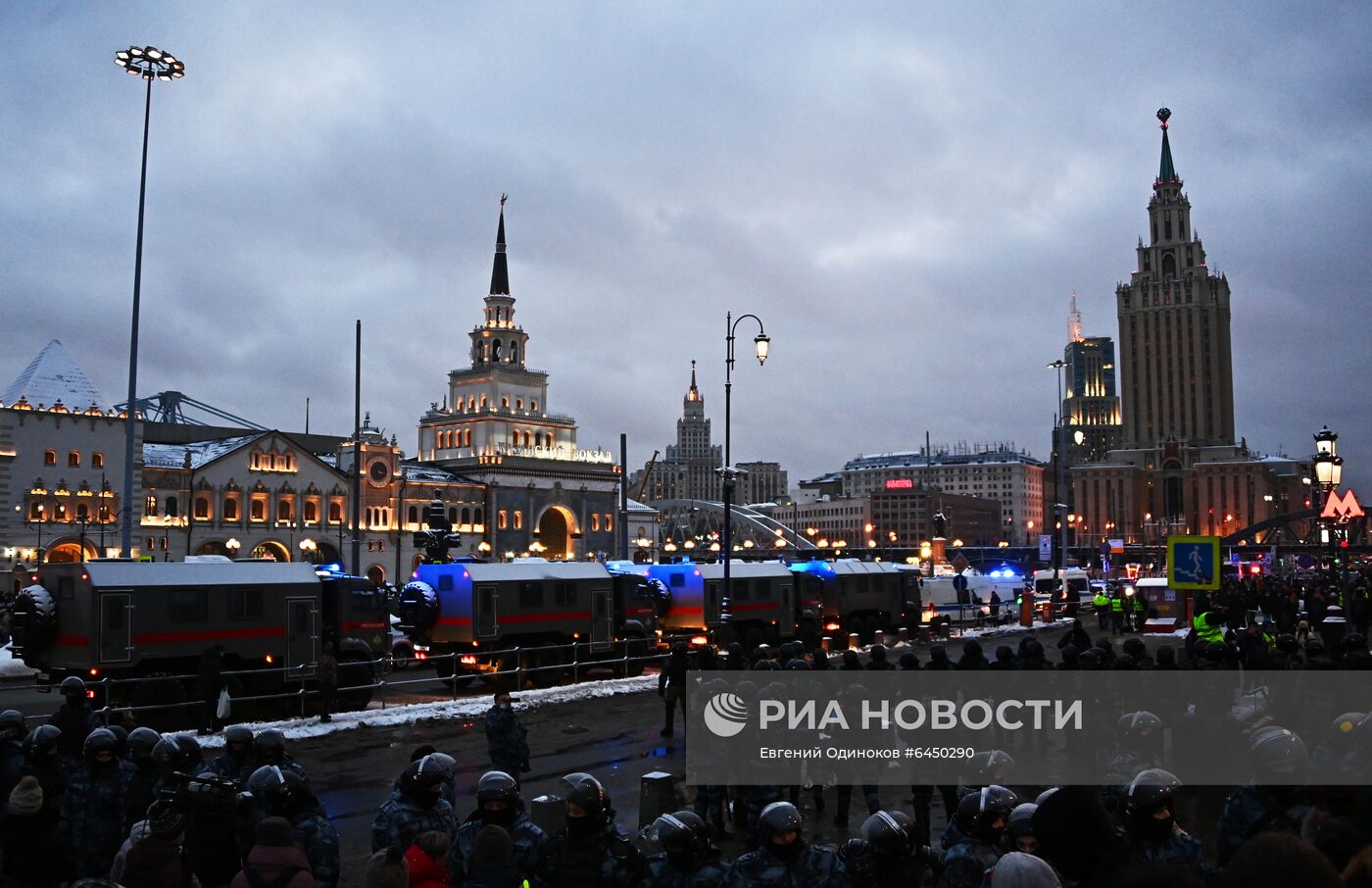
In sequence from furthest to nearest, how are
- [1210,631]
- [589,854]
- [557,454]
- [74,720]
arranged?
1. [557,454]
2. [1210,631]
3. [74,720]
4. [589,854]

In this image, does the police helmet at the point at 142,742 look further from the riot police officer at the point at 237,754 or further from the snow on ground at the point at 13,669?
the snow on ground at the point at 13,669

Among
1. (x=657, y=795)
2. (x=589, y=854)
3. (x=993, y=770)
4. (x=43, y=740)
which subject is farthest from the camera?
(x=657, y=795)

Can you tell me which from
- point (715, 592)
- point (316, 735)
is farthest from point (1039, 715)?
point (715, 592)

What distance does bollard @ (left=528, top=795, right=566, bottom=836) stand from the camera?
9430mm

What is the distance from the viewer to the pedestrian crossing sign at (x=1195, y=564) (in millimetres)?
24891

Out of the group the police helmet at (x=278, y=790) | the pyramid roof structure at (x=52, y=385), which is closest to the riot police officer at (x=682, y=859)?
the police helmet at (x=278, y=790)

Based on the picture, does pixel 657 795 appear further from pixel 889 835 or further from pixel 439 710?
pixel 439 710

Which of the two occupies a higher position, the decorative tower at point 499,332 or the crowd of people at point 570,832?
the decorative tower at point 499,332

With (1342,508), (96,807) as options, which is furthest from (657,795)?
(1342,508)

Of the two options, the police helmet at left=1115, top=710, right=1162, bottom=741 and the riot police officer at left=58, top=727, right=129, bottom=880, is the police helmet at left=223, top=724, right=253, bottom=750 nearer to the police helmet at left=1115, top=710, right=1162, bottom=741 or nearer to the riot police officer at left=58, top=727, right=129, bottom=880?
the riot police officer at left=58, top=727, right=129, bottom=880

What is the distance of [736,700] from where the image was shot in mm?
12602

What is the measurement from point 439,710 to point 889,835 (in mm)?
17688

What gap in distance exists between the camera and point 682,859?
6.89 m

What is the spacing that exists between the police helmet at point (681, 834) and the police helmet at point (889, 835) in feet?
3.35
